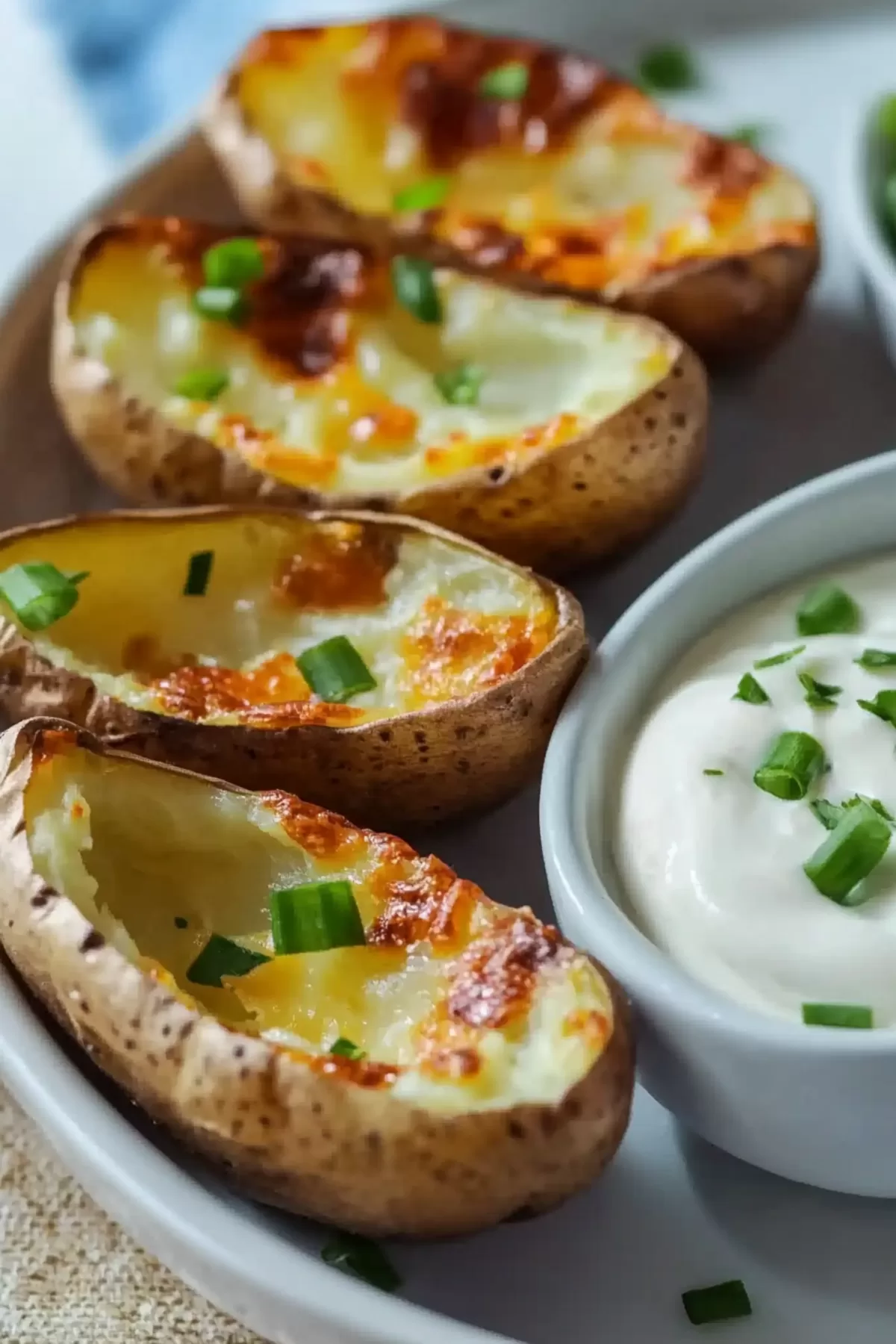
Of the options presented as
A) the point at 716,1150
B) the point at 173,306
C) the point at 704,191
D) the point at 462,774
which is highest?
the point at 173,306

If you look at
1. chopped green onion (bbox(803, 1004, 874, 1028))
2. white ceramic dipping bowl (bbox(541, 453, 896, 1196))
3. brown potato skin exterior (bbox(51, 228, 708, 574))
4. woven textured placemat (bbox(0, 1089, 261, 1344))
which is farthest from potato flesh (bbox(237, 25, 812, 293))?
woven textured placemat (bbox(0, 1089, 261, 1344))

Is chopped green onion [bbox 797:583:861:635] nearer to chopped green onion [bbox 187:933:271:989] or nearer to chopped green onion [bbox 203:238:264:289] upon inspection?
chopped green onion [bbox 187:933:271:989]

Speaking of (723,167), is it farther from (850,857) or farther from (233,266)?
(850,857)

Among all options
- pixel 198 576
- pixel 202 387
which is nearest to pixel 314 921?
pixel 198 576

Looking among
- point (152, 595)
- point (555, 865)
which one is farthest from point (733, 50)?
point (555, 865)

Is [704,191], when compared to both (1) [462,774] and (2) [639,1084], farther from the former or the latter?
(2) [639,1084]

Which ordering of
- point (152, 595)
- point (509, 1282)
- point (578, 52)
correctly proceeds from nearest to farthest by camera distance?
point (509, 1282), point (152, 595), point (578, 52)
